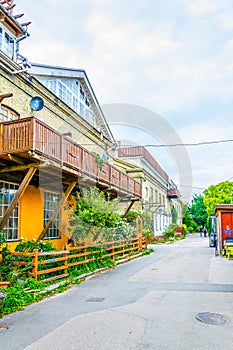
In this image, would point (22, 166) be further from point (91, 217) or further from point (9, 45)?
point (9, 45)

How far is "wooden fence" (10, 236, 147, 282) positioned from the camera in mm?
8789

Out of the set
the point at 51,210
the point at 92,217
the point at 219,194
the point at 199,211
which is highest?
the point at 219,194

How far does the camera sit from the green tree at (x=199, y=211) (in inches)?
2352

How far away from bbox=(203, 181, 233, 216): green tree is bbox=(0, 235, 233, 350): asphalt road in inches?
1151

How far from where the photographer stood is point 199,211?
60.4 m

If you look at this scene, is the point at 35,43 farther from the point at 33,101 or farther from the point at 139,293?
the point at 139,293

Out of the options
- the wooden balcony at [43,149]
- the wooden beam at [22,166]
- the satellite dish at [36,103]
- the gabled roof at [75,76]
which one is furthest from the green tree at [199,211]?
the wooden beam at [22,166]

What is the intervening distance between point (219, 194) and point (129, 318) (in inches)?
1359

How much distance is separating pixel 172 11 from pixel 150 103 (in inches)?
287

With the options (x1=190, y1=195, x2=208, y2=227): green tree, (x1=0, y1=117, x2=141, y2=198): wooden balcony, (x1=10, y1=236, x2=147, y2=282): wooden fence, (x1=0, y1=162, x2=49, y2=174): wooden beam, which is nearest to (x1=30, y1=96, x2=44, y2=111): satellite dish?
(x1=0, y1=117, x2=141, y2=198): wooden balcony

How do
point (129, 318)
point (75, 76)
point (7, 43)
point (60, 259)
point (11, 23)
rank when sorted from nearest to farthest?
point (129, 318) < point (60, 259) < point (11, 23) < point (7, 43) < point (75, 76)

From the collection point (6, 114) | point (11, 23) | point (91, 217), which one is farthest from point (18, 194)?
point (11, 23)

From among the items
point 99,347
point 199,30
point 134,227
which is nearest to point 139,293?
point 99,347

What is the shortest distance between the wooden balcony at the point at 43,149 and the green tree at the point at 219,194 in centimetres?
2776
